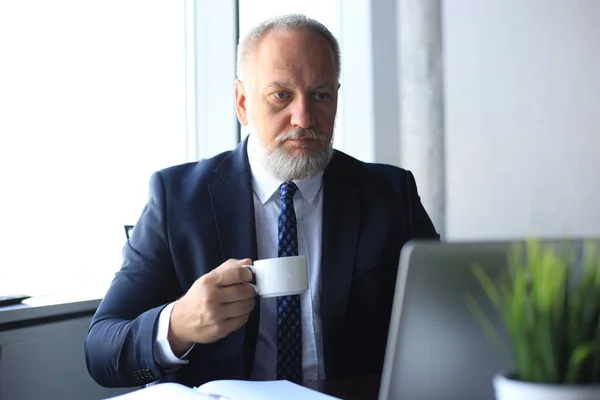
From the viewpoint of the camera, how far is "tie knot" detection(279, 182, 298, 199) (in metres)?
1.59

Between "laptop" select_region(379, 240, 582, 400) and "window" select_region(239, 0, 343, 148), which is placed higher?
"window" select_region(239, 0, 343, 148)

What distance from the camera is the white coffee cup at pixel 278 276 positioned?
1121 millimetres

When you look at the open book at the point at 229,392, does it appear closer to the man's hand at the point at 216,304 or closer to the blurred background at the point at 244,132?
the man's hand at the point at 216,304

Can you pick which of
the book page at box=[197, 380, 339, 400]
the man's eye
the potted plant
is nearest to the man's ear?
the man's eye

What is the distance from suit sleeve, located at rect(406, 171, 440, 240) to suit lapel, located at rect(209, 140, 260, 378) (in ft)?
1.47

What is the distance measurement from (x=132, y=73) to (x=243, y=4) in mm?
709

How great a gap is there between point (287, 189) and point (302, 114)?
7.6 inches

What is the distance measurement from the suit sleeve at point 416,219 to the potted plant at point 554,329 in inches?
44.3

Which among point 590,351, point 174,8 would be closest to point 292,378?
point 590,351

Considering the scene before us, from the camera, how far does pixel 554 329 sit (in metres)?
0.55

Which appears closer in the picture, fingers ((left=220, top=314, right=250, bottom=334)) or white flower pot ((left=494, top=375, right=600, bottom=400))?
white flower pot ((left=494, top=375, right=600, bottom=400))

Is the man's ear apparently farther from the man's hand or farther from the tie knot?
the man's hand

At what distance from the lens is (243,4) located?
2.76 metres

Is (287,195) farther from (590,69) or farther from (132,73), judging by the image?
(590,69)
